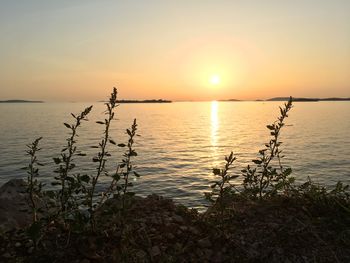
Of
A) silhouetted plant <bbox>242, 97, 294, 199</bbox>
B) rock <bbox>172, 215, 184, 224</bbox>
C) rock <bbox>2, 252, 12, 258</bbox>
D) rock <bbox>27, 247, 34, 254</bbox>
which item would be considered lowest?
rock <bbox>2, 252, 12, 258</bbox>

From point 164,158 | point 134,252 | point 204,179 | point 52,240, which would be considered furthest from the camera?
point 164,158

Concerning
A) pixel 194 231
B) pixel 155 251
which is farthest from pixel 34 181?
pixel 194 231

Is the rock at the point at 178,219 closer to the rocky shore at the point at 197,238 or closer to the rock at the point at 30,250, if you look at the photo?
the rocky shore at the point at 197,238

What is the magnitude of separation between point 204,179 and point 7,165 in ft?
49.4

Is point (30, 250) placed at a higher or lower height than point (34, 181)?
lower

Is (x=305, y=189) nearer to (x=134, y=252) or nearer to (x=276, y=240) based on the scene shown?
(x=276, y=240)

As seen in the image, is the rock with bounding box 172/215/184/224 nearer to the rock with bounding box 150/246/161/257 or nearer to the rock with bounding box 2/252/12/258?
the rock with bounding box 150/246/161/257

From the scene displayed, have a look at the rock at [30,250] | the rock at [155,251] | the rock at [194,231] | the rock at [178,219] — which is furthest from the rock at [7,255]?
the rock at [194,231]

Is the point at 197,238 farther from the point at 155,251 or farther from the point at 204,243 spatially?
the point at 155,251

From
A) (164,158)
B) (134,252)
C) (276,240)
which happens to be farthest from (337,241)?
(164,158)

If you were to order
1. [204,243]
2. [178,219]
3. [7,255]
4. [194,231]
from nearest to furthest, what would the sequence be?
[7,255] < [204,243] < [194,231] < [178,219]

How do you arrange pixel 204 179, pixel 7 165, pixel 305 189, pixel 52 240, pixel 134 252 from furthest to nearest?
pixel 7 165, pixel 204 179, pixel 305 189, pixel 52 240, pixel 134 252

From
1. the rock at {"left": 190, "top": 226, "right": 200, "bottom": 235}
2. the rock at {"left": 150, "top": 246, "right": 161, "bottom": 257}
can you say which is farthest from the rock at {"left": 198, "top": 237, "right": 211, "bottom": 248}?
the rock at {"left": 150, "top": 246, "right": 161, "bottom": 257}

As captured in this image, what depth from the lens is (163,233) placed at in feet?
20.2
